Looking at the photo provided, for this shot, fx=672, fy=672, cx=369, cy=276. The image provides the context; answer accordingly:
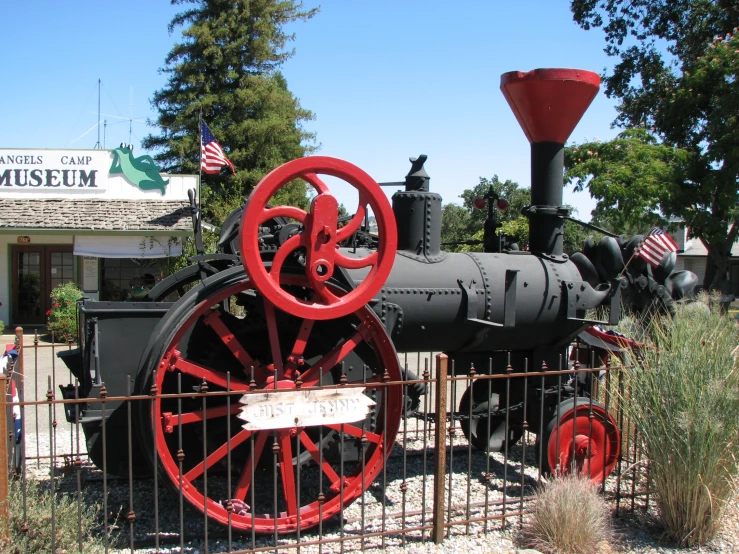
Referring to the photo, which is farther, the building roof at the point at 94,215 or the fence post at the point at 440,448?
the building roof at the point at 94,215

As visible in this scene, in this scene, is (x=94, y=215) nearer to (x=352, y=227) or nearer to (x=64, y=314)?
(x=64, y=314)

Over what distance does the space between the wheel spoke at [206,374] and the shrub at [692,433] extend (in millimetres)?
2564

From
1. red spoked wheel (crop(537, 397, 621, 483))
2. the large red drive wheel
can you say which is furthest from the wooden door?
red spoked wheel (crop(537, 397, 621, 483))

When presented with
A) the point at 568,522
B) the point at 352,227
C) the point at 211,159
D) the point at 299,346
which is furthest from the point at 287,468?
the point at 211,159

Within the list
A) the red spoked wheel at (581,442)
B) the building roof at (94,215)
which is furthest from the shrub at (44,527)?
the building roof at (94,215)

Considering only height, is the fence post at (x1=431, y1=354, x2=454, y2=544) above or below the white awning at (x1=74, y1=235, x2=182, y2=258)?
below

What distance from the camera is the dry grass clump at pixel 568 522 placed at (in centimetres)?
391

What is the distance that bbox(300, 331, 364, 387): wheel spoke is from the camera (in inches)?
161

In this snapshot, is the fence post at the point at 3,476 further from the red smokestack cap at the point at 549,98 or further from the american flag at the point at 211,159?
the american flag at the point at 211,159

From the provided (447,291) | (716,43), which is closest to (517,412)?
(447,291)

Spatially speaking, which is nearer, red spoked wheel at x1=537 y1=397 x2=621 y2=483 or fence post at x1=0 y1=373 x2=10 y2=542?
fence post at x1=0 y1=373 x2=10 y2=542

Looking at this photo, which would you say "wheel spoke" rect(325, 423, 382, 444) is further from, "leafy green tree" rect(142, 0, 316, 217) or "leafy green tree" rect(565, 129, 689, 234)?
"leafy green tree" rect(142, 0, 316, 217)

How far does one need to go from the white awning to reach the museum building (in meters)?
0.02

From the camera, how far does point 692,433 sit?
13.2ft
